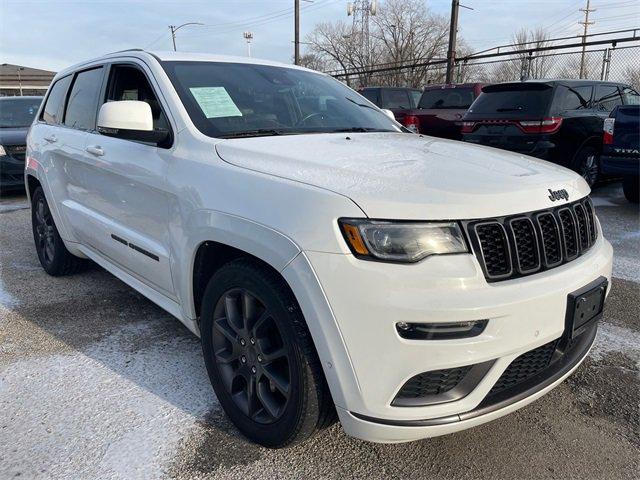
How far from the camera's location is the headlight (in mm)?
1881

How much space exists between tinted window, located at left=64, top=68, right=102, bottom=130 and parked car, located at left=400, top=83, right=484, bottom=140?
8317 mm

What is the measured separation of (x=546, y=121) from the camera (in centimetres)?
760

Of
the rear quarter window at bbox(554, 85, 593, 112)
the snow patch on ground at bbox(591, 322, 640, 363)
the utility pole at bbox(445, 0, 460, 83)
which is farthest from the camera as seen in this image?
the utility pole at bbox(445, 0, 460, 83)

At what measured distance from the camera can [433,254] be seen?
189cm

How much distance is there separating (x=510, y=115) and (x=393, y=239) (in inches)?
268

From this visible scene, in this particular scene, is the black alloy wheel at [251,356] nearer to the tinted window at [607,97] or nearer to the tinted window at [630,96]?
the tinted window at [607,97]

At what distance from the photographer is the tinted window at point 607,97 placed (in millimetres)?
8617

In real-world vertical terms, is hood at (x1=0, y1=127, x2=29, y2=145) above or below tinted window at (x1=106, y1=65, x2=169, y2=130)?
below

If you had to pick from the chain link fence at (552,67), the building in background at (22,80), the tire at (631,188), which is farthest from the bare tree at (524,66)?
the building in background at (22,80)

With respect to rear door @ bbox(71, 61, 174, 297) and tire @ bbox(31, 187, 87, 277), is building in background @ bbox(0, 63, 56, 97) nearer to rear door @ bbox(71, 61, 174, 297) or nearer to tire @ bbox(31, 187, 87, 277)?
tire @ bbox(31, 187, 87, 277)

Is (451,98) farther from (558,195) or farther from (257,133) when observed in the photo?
(558,195)

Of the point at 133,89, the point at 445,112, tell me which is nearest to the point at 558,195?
the point at 133,89

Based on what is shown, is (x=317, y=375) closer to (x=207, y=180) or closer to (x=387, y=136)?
(x=207, y=180)

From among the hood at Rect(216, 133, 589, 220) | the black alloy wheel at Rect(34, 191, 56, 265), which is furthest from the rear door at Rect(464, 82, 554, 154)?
the black alloy wheel at Rect(34, 191, 56, 265)
